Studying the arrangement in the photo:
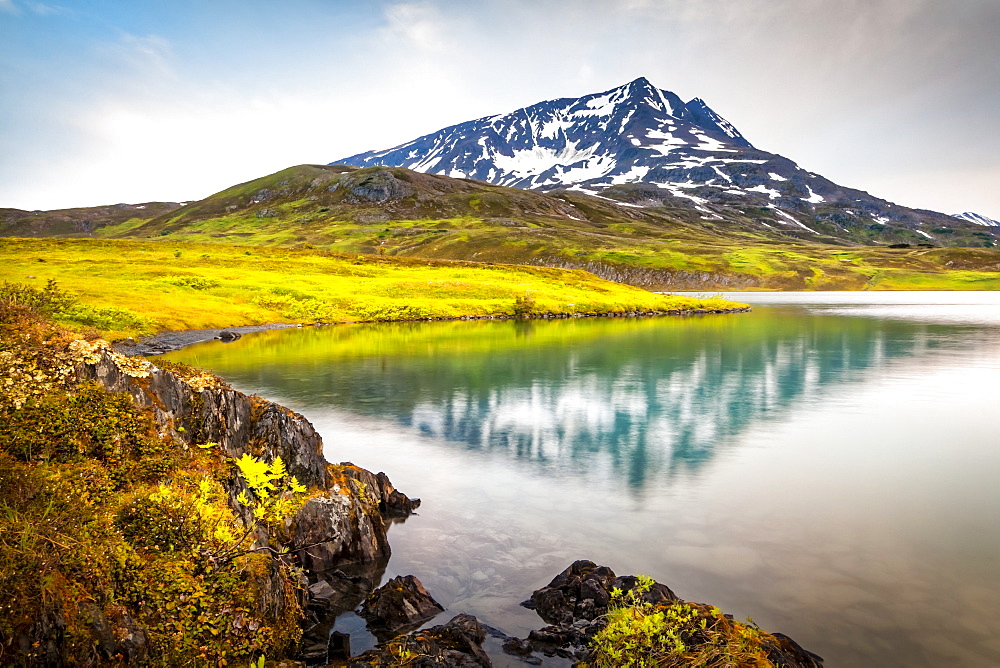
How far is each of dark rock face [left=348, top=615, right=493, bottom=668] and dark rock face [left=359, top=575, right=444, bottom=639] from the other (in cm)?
73

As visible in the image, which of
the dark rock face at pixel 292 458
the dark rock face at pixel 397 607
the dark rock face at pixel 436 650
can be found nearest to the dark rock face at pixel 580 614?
the dark rock face at pixel 436 650

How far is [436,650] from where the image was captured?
10.8 m

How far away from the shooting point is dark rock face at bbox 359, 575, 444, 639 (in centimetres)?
1247

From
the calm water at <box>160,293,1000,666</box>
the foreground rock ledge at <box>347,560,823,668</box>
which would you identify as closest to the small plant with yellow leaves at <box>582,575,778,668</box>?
the foreground rock ledge at <box>347,560,823,668</box>

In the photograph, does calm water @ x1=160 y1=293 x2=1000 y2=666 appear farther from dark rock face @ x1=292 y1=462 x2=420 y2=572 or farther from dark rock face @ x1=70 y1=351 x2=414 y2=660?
dark rock face @ x1=70 y1=351 x2=414 y2=660

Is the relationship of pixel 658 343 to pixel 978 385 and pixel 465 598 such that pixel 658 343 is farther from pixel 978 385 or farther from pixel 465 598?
pixel 465 598

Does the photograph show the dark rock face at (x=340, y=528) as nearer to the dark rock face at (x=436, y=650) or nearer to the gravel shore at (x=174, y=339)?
the dark rock face at (x=436, y=650)

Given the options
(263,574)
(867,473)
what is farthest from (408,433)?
(867,473)

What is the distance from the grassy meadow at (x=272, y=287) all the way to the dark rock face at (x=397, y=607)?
46297 mm

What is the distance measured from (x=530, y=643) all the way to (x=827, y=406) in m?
31.8

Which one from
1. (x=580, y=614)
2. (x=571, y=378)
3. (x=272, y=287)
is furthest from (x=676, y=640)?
(x=272, y=287)

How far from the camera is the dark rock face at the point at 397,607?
12.5 metres

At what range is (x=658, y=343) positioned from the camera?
67.8m

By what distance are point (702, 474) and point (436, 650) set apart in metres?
15.8
